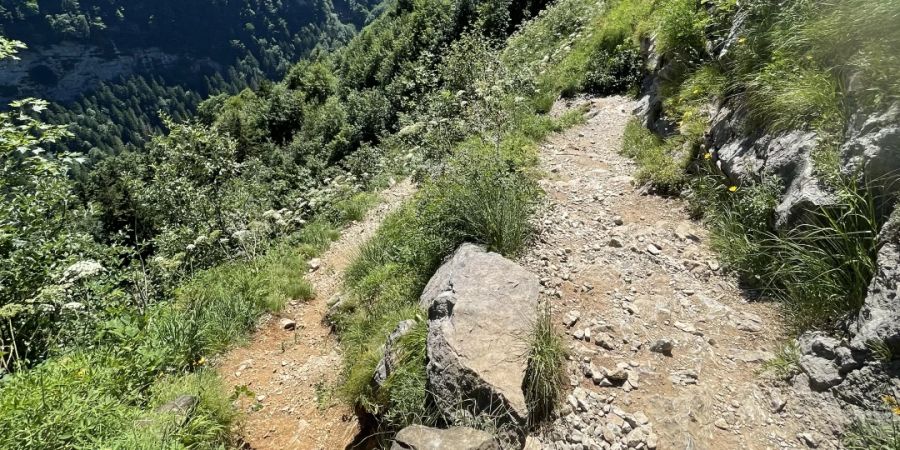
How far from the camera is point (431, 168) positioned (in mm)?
9906

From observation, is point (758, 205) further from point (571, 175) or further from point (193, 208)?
point (193, 208)

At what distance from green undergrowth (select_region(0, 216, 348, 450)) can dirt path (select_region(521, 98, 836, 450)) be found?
127 inches

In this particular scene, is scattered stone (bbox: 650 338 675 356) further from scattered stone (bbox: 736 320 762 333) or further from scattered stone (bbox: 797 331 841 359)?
scattered stone (bbox: 797 331 841 359)

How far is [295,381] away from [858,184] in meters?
6.11

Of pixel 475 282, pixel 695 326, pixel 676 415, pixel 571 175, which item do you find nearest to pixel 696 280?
pixel 695 326

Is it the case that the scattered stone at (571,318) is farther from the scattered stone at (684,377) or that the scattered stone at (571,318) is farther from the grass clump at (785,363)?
the grass clump at (785,363)

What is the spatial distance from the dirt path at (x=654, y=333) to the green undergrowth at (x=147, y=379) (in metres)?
3.23

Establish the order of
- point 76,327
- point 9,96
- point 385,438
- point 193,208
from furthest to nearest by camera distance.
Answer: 1. point 9,96
2. point 193,208
3. point 76,327
4. point 385,438

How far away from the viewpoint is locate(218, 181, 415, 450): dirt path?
189 inches

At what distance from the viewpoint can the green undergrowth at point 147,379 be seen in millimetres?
3336

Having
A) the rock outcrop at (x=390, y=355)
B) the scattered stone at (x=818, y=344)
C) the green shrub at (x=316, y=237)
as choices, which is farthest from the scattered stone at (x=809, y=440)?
the green shrub at (x=316, y=237)

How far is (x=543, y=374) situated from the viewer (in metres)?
3.65

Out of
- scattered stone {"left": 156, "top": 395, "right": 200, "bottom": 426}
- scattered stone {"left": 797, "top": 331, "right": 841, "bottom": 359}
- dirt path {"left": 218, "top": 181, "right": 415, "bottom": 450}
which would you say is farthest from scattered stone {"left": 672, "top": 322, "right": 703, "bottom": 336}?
scattered stone {"left": 156, "top": 395, "right": 200, "bottom": 426}

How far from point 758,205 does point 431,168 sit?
256 inches
